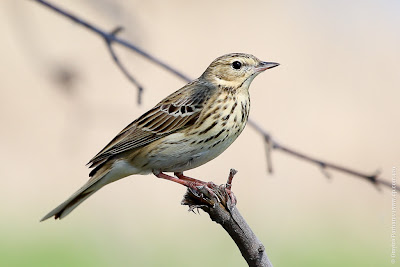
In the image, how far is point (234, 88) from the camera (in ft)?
18.4

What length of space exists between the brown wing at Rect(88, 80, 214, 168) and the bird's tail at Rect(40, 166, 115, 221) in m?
0.10

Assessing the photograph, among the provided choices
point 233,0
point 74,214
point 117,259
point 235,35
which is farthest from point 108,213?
point 233,0

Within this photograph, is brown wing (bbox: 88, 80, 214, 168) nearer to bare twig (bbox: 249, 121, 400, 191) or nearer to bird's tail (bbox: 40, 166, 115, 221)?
bird's tail (bbox: 40, 166, 115, 221)

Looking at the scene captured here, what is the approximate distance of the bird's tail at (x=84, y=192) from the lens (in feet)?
16.9

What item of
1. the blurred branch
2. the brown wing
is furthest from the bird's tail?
the blurred branch

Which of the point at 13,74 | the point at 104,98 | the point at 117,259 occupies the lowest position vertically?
the point at 117,259

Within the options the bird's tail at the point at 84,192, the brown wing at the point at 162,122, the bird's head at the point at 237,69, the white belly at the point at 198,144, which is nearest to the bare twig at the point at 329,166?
the white belly at the point at 198,144

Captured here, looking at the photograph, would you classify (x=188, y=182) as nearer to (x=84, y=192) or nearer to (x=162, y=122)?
(x=162, y=122)

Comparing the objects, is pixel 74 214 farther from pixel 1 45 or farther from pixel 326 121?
pixel 1 45

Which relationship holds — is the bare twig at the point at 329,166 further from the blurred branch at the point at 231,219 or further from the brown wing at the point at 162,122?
the brown wing at the point at 162,122

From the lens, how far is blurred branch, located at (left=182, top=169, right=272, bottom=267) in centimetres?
385

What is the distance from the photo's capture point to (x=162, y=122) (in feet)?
18.0

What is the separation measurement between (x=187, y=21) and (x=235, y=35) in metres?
1.00

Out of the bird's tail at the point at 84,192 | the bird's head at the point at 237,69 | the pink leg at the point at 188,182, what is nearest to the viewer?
the pink leg at the point at 188,182
